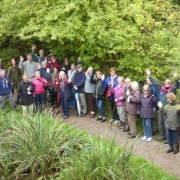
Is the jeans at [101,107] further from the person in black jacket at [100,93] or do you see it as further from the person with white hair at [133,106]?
the person with white hair at [133,106]

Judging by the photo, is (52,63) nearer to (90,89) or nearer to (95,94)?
(90,89)

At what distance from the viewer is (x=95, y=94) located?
12125mm

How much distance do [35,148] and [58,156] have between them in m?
0.63

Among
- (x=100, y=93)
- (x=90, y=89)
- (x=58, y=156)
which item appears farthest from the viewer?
(x=90, y=89)

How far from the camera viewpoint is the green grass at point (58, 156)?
22.6ft

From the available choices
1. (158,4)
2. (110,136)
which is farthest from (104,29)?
(110,136)

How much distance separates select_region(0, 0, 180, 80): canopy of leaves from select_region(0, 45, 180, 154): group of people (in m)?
0.62

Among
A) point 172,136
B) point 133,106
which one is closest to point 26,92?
point 133,106

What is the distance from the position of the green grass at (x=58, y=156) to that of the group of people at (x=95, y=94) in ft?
4.61

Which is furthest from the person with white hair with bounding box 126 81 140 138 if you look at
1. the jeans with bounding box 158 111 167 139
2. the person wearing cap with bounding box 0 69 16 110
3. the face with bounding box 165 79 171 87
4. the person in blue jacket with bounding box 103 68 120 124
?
the person wearing cap with bounding box 0 69 16 110

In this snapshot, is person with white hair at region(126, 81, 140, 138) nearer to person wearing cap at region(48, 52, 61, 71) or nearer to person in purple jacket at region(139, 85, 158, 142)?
person in purple jacket at region(139, 85, 158, 142)

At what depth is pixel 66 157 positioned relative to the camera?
7.43 meters

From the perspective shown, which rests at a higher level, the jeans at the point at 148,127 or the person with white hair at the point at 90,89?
the person with white hair at the point at 90,89

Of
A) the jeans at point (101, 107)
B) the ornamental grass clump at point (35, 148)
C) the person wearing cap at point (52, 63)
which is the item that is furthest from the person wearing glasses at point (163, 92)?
the person wearing cap at point (52, 63)
